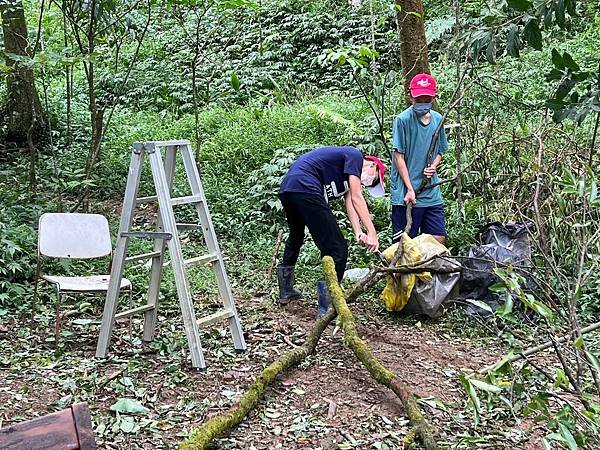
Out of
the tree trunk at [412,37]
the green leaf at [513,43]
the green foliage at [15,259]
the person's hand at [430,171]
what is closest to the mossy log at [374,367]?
the person's hand at [430,171]

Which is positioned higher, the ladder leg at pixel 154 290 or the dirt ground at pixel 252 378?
the ladder leg at pixel 154 290

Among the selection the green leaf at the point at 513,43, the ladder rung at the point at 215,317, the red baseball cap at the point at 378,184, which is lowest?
the ladder rung at the point at 215,317

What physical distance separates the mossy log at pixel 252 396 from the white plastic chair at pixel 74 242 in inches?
50.5

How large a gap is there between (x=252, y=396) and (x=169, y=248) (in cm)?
113

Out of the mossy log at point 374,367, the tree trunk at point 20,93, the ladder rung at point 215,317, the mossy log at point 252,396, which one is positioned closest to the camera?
the mossy log at point 252,396

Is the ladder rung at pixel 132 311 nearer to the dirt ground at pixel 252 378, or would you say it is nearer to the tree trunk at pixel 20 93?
the dirt ground at pixel 252 378

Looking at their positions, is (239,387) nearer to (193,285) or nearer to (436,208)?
(193,285)

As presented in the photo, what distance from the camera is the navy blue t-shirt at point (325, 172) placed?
520cm

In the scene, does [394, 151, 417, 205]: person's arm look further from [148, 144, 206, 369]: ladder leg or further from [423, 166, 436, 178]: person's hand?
[148, 144, 206, 369]: ladder leg

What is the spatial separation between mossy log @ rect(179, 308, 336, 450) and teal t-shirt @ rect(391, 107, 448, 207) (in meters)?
1.47

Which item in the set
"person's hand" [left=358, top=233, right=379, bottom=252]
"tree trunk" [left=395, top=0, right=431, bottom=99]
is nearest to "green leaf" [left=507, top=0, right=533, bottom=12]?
"person's hand" [left=358, top=233, right=379, bottom=252]

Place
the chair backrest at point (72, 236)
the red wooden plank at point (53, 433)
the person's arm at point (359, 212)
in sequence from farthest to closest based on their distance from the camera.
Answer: the person's arm at point (359, 212)
the chair backrest at point (72, 236)
the red wooden plank at point (53, 433)

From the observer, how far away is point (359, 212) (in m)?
5.09

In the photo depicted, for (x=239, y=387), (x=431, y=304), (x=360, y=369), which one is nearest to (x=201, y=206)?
(x=239, y=387)
